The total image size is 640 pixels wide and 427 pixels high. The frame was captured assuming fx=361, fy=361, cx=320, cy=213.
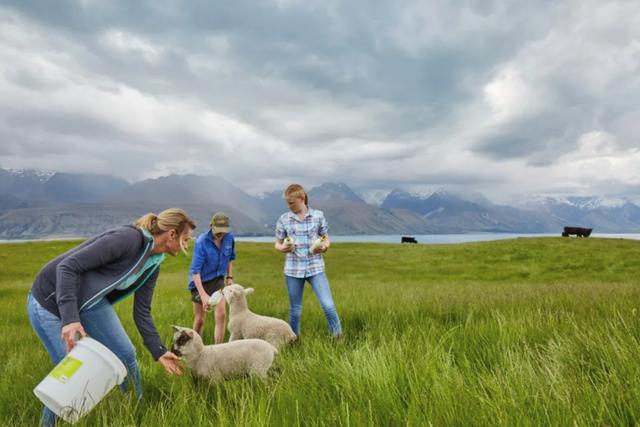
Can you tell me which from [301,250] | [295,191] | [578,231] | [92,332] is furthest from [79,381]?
[578,231]

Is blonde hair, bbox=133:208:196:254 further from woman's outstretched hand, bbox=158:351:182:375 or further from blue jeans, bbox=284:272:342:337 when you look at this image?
blue jeans, bbox=284:272:342:337

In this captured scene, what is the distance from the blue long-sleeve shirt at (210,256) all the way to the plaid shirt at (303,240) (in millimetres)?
1307

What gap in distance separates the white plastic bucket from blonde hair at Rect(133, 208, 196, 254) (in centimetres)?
122

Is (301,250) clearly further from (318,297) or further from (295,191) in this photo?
(295,191)

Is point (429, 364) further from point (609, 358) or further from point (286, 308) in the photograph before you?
point (286, 308)

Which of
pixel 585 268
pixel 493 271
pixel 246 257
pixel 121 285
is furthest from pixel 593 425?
pixel 246 257

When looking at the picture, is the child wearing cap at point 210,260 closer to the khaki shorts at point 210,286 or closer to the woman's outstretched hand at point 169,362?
the khaki shorts at point 210,286

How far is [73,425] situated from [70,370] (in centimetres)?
39

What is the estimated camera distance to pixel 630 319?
15.1ft

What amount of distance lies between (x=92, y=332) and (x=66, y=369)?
1.06 metres

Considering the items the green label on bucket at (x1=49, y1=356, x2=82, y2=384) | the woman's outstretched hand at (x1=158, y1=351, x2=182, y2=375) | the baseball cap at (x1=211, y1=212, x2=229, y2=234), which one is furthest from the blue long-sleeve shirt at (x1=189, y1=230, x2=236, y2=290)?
the green label on bucket at (x1=49, y1=356, x2=82, y2=384)

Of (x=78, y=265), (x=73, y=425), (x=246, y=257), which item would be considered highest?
(x=78, y=265)

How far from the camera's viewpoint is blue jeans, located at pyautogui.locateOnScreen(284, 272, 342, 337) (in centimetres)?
624

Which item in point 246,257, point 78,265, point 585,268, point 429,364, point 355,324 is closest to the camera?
point 429,364
